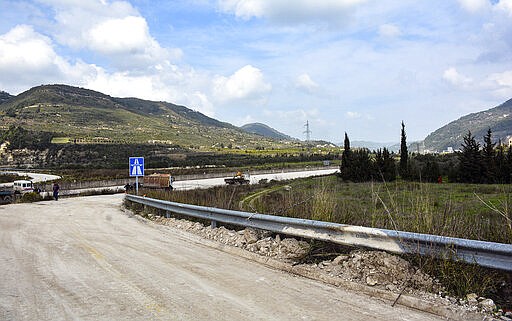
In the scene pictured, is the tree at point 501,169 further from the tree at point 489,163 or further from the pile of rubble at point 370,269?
the pile of rubble at point 370,269

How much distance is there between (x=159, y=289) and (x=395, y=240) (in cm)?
350

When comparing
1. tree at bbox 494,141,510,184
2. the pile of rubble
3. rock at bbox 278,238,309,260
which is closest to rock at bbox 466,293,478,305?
the pile of rubble

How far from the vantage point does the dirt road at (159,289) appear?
4.74 meters

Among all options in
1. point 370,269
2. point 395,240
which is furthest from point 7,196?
point 395,240

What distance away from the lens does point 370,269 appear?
19.6ft

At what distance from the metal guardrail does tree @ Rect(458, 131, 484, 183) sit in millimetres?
39042

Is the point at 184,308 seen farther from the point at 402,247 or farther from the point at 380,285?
the point at 402,247

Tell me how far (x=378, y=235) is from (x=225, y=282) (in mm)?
2423

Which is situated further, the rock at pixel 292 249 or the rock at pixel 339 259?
the rock at pixel 292 249

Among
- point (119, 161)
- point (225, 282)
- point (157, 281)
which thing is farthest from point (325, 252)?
point (119, 161)

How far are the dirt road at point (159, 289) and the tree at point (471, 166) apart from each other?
130 feet

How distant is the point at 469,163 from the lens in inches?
1641

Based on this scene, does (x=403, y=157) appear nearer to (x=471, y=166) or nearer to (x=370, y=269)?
(x=471, y=166)

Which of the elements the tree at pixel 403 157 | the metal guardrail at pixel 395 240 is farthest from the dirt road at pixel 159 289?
the tree at pixel 403 157
